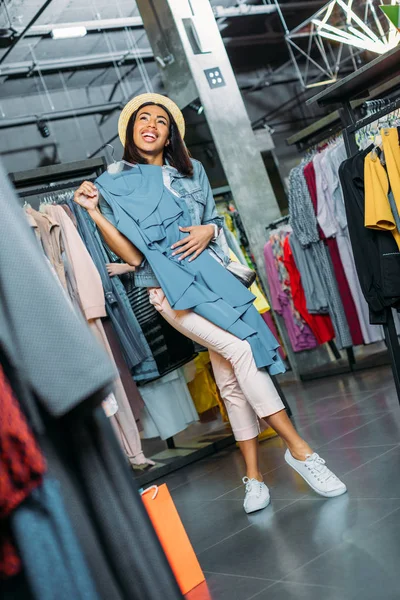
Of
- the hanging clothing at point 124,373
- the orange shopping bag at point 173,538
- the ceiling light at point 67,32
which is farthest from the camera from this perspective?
the ceiling light at point 67,32

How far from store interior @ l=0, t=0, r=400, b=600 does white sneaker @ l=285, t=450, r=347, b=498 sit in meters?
0.08

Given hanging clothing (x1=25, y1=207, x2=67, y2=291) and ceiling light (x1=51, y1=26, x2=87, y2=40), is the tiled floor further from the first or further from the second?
ceiling light (x1=51, y1=26, x2=87, y2=40)

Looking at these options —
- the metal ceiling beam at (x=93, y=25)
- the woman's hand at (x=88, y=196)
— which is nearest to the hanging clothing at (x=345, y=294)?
the woman's hand at (x=88, y=196)

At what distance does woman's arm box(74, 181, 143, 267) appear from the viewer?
2.89m

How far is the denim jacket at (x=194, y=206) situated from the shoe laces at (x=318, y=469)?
917 mm

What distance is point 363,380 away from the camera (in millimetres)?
5426


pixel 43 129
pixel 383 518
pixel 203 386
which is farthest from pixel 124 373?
pixel 43 129

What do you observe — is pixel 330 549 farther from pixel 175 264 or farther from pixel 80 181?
pixel 80 181

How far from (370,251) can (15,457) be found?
2605 millimetres

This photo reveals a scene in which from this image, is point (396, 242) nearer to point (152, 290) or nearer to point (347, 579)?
point (152, 290)

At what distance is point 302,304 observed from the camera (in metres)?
6.10

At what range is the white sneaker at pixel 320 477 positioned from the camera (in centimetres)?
275

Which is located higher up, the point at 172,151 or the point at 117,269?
the point at 172,151

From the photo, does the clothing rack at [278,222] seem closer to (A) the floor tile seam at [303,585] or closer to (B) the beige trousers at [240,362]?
(B) the beige trousers at [240,362]
